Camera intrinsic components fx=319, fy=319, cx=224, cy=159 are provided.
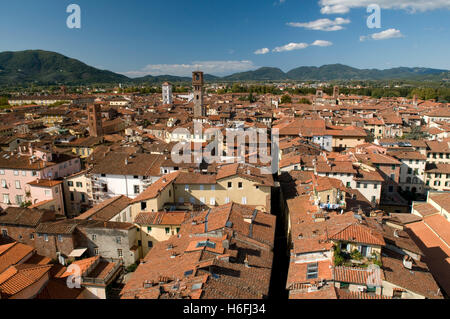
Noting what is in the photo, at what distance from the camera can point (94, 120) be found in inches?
2375

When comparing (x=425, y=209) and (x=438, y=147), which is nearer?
(x=425, y=209)

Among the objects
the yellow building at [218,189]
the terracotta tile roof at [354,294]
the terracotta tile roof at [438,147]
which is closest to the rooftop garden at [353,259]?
the terracotta tile roof at [354,294]

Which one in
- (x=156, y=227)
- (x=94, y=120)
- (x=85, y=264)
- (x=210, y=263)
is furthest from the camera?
(x=94, y=120)

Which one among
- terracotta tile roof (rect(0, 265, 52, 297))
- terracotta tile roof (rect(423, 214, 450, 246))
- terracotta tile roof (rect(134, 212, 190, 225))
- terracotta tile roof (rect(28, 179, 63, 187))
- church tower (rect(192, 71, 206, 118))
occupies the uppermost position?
church tower (rect(192, 71, 206, 118))

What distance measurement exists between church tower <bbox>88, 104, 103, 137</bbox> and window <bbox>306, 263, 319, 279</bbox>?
52.5 m

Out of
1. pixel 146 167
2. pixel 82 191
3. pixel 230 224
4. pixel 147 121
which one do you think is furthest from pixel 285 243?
pixel 147 121

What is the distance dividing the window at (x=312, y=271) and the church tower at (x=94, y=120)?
172 ft

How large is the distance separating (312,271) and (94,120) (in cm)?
5430

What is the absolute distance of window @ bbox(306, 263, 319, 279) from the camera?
16027 millimetres

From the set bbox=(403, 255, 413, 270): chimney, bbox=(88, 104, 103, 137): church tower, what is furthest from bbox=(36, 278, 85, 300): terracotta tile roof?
bbox=(88, 104, 103, 137): church tower

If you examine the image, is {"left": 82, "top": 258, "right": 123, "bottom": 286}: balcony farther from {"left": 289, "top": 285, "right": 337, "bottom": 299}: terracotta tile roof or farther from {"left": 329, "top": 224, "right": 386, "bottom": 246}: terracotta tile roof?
{"left": 329, "top": 224, "right": 386, "bottom": 246}: terracotta tile roof

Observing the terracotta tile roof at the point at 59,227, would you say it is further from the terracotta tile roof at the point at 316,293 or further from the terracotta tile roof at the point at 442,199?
the terracotta tile roof at the point at 442,199

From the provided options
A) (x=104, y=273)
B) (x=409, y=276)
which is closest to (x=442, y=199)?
(x=409, y=276)

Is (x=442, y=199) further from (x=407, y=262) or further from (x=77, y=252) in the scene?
(x=77, y=252)
